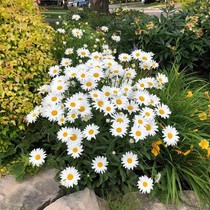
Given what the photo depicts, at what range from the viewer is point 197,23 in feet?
16.6

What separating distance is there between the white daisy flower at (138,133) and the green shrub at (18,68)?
0.97 meters

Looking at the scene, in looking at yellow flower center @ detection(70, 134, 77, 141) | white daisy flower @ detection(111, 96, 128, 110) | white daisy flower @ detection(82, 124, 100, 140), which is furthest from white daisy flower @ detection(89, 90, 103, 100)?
yellow flower center @ detection(70, 134, 77, 141)

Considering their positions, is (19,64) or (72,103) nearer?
(72,103)

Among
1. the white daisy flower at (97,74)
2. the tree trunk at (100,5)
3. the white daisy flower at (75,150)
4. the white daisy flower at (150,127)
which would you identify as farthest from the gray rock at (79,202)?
the tree trunk at (100,5)

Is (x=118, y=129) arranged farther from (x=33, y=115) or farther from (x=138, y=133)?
(x=33, y=115)

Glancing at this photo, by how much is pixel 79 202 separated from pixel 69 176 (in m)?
0.21

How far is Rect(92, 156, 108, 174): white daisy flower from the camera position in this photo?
8.28ft

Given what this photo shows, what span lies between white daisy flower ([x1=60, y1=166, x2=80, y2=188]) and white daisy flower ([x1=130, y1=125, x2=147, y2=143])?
1.69ft

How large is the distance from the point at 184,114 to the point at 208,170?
0.59 metres

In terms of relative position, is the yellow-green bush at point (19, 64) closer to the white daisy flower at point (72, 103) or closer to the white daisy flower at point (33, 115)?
the white daisy flower at point (33, 115)

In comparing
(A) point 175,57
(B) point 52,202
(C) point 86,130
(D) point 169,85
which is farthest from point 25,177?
(A) point 175,57

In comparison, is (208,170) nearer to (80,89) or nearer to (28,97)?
(80,89)

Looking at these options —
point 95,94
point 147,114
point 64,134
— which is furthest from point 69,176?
point 147,114

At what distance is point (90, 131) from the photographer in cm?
253
